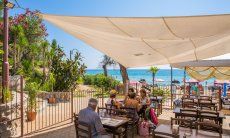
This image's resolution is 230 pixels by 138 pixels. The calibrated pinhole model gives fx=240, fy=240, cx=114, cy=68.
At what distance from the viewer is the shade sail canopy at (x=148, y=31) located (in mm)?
4145

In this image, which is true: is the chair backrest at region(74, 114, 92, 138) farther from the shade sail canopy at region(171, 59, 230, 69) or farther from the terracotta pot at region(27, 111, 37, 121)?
the shade sail canopy at region(171, 59, 230, 69)

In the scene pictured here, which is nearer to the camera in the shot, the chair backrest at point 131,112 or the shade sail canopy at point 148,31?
the shade sail canopy at point 148,31

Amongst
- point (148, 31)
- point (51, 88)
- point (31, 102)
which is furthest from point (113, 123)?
point (51, 88)

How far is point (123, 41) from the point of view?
20.4 feet

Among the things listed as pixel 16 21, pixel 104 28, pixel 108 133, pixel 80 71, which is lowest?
pixel 108 133

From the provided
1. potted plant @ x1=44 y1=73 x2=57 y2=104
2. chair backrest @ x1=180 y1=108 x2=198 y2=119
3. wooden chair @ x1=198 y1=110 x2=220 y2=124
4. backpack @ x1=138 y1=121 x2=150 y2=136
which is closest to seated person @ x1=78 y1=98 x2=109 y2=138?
backpack @ x1=138 y1=121 x2=150 y2=136

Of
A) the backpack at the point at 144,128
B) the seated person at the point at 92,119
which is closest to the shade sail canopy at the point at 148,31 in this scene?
the seated person at the point at 92,119

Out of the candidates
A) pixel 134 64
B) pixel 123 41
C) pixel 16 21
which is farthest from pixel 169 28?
pixel 16 21

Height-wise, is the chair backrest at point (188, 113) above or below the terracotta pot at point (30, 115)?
above

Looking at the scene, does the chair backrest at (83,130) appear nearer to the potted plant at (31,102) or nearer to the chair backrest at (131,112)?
the chair backrest at (131,112)

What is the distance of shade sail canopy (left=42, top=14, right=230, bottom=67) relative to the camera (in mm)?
4145

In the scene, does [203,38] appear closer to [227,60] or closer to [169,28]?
[169,28]

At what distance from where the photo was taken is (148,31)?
4910mm

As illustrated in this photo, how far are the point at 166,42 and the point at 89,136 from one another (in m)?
2.91
